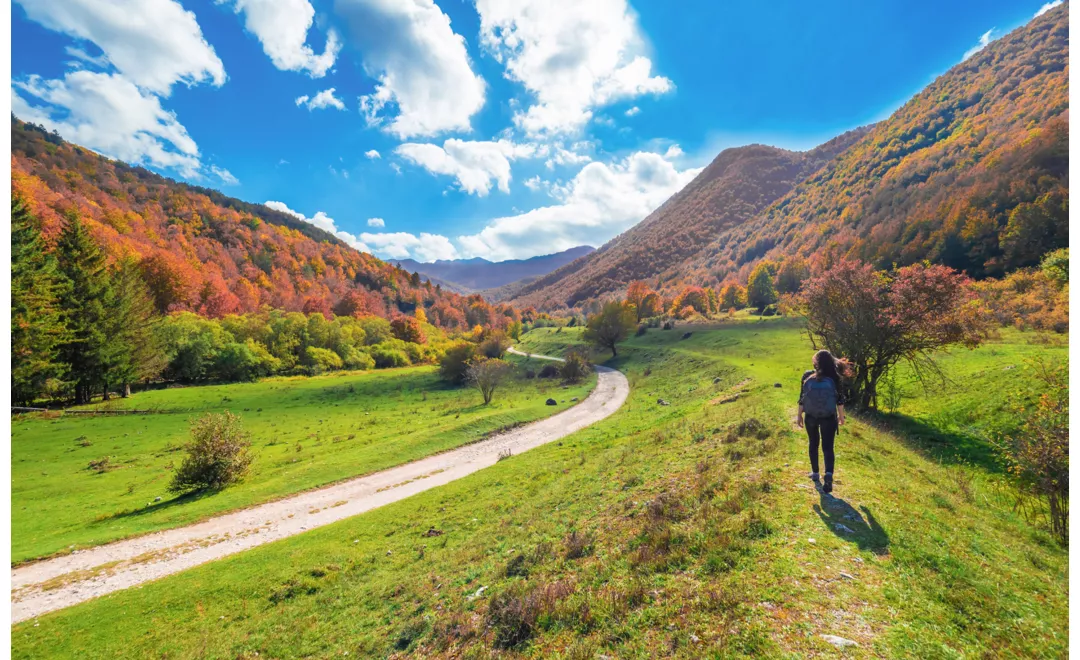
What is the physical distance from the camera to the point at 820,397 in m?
8.95

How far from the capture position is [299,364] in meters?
84.2

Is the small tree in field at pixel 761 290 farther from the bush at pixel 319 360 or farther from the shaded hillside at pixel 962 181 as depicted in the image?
the bush at pixel 319 360

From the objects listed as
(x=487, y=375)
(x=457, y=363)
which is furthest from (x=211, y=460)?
(x=457, y=363)

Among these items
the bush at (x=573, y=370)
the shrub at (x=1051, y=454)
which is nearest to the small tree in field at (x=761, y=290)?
the bush at (x=573, y=370)

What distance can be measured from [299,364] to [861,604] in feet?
318

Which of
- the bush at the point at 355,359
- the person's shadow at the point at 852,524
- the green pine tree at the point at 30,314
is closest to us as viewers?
the person's shadow at the point at 852,524

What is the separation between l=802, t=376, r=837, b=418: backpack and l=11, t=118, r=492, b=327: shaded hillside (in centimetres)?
11579

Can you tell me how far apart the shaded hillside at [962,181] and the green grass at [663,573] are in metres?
72.3

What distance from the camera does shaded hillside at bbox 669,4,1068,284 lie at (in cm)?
7031

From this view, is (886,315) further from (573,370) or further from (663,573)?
(573,370)

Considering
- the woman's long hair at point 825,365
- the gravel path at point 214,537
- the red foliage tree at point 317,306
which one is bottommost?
the gravel path at point 214,537

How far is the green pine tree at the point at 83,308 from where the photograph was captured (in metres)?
44.5

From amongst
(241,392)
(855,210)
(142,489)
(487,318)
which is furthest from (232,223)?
(855,210)

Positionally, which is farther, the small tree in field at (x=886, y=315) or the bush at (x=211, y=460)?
the bush at (x=211, y=460)
